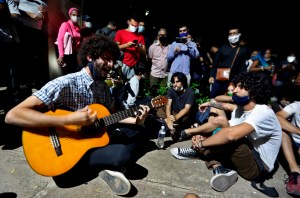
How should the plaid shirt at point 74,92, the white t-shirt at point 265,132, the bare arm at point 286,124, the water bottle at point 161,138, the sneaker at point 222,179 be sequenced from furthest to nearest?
the water bottle at point 161,138 < the bare arm at point 286,124 < the sneaker at point 222,179 < the white t-shirt at point 265,132 < the plaid shirt at point 74,92

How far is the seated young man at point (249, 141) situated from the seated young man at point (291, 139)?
12.2 inches

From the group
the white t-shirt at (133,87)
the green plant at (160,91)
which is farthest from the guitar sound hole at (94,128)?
the green plant at (160,91)

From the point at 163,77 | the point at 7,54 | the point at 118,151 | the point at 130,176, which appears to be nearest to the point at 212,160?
the point at 130,176

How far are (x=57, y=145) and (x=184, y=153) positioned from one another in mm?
1996

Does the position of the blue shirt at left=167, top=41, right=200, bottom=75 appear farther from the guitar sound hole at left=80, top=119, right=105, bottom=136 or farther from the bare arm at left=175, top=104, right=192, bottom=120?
the guitar sound hole at left=80, top=119, right=105, bottom=136

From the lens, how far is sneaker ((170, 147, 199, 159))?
12.1 feet

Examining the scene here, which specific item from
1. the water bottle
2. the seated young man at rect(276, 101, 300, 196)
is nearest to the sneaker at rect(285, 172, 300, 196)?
the seated young man at rect(276, 101, 300, 196)

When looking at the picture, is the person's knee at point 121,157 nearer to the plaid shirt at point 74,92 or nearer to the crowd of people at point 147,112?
the crowd of people at point 147,112

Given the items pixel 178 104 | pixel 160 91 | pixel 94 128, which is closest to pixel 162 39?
pixel 160 91

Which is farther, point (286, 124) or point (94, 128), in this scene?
point (286, 124)

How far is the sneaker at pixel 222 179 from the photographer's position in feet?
9.90

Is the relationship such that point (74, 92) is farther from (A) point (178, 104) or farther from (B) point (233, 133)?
(A) point (178, 104)

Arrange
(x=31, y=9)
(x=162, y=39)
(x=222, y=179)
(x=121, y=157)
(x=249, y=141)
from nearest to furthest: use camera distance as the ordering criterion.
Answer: (x=121, y=157)
(x=222, y=179)
(x=249, y=141)
(x=31, y=9)
(x=162, y=39)

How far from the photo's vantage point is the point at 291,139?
3.73 metres
